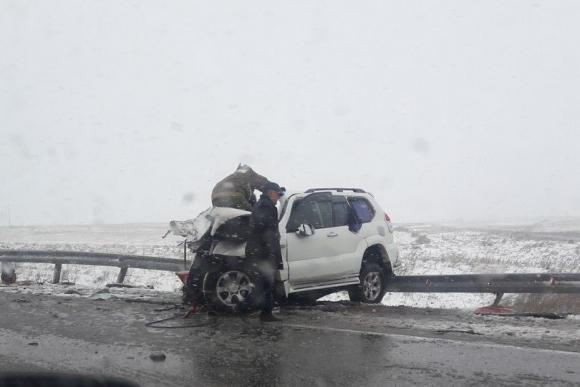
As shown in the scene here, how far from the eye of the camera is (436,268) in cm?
1642

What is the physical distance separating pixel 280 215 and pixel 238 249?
0.98 m

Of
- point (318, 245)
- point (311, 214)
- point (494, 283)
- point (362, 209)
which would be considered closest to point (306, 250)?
point (318, 245)

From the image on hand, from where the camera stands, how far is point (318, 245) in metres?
8.82

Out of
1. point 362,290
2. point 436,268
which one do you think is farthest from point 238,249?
point 436,268

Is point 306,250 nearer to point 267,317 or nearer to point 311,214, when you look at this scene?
point 311,214

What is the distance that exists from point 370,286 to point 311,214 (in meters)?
1.61

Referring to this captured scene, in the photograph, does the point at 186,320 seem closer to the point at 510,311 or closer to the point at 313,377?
the point at 313,377

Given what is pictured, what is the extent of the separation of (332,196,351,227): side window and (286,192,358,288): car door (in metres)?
0.04

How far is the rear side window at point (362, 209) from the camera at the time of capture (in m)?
9.80

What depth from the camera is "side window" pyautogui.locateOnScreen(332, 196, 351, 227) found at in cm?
938

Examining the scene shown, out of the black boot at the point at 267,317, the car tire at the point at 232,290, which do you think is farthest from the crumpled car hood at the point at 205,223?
the black boot at the point at 267,317

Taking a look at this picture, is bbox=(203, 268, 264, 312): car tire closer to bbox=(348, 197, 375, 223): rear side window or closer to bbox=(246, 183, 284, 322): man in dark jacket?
bbox=(246, 183, 284, 322): man in dark jacket

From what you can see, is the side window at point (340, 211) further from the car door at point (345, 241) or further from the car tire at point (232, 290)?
the car tire at point (232, 290)

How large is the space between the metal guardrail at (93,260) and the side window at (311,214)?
10.6ft
